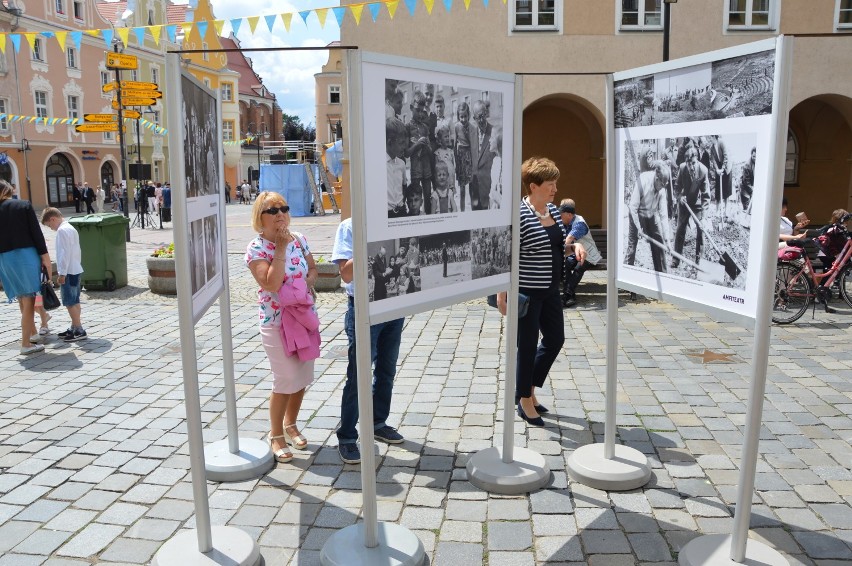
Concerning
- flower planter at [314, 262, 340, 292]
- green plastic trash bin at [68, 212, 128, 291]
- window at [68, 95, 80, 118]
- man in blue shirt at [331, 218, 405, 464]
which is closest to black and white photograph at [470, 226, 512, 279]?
man in blue shirt at [331, 218, 405, 464]

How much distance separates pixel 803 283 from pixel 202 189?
325 inches

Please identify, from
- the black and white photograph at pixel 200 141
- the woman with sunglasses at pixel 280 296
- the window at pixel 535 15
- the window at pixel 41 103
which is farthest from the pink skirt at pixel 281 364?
the window at pixel 41 103

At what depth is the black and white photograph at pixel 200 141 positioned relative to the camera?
338cm

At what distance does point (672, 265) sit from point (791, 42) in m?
1.27

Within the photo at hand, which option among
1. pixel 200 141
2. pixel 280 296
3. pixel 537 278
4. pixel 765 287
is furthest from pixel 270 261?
pixel 765 287

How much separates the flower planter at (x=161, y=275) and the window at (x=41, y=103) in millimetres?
36628

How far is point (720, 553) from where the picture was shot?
3473mm

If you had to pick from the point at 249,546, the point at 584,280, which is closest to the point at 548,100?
the point at 584,280

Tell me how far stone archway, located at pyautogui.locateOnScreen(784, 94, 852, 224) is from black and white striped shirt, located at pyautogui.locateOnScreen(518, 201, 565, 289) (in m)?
15.9

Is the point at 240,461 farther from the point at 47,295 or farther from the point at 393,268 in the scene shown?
the point at 47,295

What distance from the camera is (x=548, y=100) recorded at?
1883cm

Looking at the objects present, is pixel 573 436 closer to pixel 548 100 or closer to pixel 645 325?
pixel 645 325

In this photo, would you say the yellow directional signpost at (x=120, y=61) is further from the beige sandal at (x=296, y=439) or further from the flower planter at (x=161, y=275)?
the beige sandal at (x=296, y=439)

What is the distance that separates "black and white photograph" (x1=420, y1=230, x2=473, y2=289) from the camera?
3594 mm
